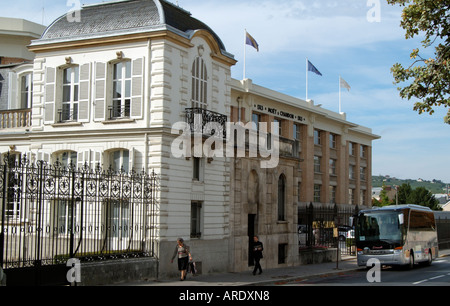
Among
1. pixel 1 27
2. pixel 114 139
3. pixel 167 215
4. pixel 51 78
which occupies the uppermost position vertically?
pixel 1 27

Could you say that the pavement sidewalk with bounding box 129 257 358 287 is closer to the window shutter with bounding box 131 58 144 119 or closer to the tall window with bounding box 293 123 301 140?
the window shutter with bounding box 131 58 144 119

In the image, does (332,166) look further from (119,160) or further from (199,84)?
(119,160)

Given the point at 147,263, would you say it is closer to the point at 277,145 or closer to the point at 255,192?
the point at 255,192

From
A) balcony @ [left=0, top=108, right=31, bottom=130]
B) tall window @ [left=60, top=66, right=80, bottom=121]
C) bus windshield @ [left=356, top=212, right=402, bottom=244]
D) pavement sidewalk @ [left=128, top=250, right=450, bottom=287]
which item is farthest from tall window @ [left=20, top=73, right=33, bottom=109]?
bus windshield @ [left=356, top=212, right=402, bottom=244]

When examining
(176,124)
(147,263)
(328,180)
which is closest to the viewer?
(147,263)

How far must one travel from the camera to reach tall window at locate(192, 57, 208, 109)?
2523cm

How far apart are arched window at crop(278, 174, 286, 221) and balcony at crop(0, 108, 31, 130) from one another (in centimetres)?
1279

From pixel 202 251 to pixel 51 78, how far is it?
960cm

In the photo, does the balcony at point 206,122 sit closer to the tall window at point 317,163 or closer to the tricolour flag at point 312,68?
the tricolour flag at point 312,68

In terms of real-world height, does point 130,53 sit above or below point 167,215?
above

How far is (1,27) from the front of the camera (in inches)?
1591

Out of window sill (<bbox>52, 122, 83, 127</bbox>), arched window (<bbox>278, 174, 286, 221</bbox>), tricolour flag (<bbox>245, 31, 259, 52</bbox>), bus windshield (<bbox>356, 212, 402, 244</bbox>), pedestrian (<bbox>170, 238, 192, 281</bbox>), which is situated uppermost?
tricolour flag (<bbox>245, 31, 259, 52</bbox>)
